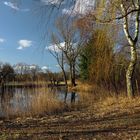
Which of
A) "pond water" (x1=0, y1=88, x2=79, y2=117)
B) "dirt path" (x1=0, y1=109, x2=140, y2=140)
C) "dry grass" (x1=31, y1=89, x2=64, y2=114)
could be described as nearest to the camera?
"dirt path" (x1=0, y1=109, x2=140, y2=140)

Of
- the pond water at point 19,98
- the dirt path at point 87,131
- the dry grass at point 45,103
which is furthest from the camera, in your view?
the dry grass at point 45,103

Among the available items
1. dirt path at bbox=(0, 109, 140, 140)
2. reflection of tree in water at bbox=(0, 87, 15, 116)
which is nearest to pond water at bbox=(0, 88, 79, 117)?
reflection of tree in water at bbox=(0, 87, 15, 116)

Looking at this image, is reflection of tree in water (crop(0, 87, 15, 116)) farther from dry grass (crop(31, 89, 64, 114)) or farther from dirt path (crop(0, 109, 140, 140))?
dirt path (crop(0, 109, 140, 140))

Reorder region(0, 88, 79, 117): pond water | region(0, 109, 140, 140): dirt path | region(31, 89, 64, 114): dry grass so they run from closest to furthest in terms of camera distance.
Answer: region(0, 109, 140, 140): dirt path
region(0, 88, 79, 117): pond water
region(31, 89, 64, 114): dry grass

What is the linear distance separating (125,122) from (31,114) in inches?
217

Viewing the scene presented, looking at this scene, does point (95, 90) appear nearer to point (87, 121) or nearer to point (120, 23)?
point (120, 23)

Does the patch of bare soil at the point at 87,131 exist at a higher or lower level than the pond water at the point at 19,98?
lower

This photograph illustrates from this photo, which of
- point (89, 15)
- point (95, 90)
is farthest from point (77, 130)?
point (95, 90)

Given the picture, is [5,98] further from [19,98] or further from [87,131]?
[87,131]

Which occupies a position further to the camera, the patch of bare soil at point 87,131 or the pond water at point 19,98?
the pond water at point 19,98

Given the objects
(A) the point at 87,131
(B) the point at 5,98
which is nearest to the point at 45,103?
(B) the point at 5,98

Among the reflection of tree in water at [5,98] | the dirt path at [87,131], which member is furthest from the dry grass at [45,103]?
the dirt path at [87,131]

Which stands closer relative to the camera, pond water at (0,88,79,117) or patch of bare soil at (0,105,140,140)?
patch of bare soil at (0,105,140,140)

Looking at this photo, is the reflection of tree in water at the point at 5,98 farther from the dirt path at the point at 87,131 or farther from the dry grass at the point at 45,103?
the dirt path at the point at 87,131
